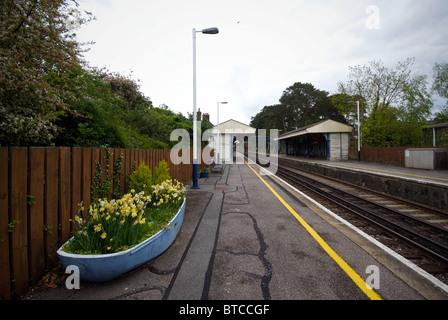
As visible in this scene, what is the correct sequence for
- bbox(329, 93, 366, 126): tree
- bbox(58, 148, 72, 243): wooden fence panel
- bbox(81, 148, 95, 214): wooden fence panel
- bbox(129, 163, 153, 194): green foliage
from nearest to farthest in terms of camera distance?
bbox(58, 148, 72, 243): wooden fence panel, bbox(81, 148, 95, 214): wooden fence panel, bbox(129, 163, 153, 194): green foliage, bbox(329, 93, 366, 126): tree

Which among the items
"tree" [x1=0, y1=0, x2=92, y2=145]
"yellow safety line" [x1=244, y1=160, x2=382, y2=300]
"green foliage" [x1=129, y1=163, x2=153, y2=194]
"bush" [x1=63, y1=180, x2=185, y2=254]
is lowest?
"yellow safety line" [x1=244, y1=160, x2=382, y2=300]

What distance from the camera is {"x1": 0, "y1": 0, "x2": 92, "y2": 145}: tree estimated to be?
2736 millimetres

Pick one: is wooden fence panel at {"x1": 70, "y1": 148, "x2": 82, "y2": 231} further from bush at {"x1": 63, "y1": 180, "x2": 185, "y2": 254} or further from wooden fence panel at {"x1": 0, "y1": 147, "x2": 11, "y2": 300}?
wooden fence panel at {"x1": 0, "y1": 147, "x2": 11, "y2": 300}

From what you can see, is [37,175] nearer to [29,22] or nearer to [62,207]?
[62,207]

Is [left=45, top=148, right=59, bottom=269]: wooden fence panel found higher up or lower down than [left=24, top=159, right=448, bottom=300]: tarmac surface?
higher up

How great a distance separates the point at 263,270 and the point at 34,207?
3230 millimetres

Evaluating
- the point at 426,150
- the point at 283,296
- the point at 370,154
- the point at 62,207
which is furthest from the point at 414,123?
the point at 62,207

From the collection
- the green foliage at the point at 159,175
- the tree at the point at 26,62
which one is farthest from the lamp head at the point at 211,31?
the green foliage at the point at 159,175

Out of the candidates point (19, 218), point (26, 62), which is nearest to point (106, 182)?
point (19, 218)

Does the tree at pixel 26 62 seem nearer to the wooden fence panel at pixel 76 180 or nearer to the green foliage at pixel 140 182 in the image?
the wooden fence panel at pixel 76 180

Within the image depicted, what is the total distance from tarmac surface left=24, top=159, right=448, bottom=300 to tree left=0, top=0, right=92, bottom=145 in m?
2.30

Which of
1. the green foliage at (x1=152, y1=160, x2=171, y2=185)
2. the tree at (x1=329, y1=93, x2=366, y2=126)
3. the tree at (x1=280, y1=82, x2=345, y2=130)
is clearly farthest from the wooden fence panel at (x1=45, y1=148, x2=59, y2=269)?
the tree at (x1=280, y1=82, x2=345, y2=130)

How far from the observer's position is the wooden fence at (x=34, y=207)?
2.28 meters

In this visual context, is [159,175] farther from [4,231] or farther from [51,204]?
[4,231]
